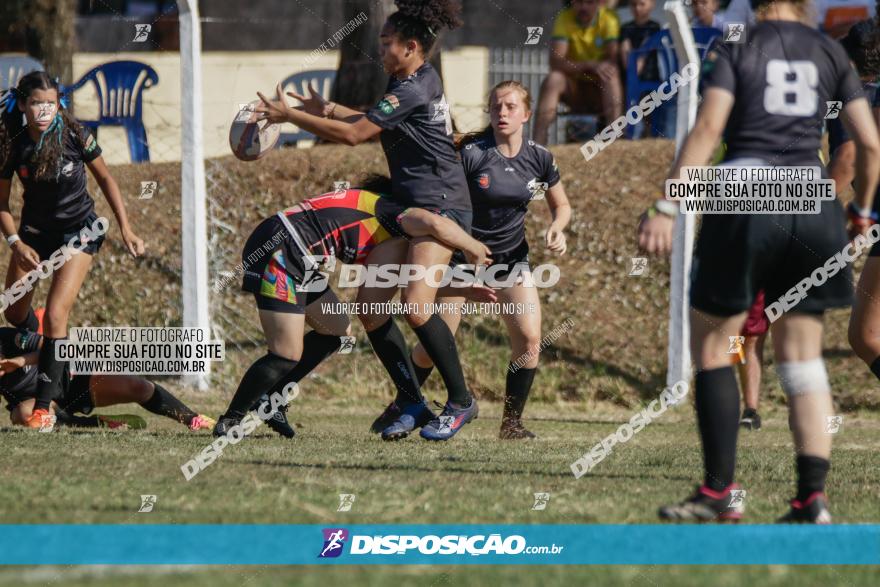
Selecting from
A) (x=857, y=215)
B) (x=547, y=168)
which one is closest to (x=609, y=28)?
(x=547, y=168)

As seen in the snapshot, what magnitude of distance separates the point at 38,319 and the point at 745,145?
5.89 metres

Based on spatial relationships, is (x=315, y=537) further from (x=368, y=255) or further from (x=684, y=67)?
(x=684, y=67)

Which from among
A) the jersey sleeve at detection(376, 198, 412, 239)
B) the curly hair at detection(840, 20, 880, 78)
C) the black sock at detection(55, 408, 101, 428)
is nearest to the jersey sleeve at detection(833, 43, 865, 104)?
the curly hair at detection(840, 20, 880, 78)

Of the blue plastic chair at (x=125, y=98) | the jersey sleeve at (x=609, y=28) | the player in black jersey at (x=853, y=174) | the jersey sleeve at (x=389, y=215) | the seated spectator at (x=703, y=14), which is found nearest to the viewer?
the player in black jersey at (x=853, y=174)

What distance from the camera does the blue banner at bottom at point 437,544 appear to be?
414 cm

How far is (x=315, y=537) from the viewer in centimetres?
432

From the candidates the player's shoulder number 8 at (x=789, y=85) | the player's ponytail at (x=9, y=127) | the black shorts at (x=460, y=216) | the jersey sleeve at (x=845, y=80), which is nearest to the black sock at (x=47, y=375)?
the player's ponytail at (x=9, y=127)

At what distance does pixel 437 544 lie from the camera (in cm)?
435

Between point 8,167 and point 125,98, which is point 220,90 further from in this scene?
point 8,167

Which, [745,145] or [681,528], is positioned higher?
[745,145]

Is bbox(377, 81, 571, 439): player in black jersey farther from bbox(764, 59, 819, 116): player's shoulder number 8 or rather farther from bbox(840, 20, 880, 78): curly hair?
bbox(764, 59, 819, 116): player's shoulder number 8

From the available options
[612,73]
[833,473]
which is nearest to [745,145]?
[833,473]

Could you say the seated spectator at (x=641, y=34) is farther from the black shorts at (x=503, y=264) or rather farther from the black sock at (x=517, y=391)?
the black sock at (x=517, y=391)

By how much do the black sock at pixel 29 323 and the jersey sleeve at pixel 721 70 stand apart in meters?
5.63
